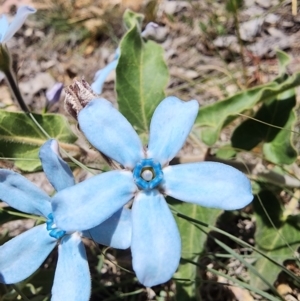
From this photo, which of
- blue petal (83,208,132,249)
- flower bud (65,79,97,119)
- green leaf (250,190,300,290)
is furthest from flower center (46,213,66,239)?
green leaf (250,190,300,290)

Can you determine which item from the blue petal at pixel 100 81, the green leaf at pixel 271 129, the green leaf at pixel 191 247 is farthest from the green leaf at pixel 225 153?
the blue petal at pixel 100 81

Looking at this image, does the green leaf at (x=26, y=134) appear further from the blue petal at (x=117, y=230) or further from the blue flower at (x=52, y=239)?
the blue petal at (x=117, y=230)

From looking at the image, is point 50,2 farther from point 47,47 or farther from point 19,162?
point 19,162

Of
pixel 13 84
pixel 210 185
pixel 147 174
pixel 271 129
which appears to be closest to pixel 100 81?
pixel 13 84

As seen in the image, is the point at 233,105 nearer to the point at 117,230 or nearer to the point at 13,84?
the point at 13,84

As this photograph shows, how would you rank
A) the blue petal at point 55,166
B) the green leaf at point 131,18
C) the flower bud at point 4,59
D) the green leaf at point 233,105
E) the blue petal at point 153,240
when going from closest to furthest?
the blue petal at point 153,240 → the blue petal at point 55,166 → the flower bud at point 4,59 → the green leaf at point 233,105 → the green leaf at point 131,18

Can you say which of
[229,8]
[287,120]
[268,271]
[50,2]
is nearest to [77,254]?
[268,271]

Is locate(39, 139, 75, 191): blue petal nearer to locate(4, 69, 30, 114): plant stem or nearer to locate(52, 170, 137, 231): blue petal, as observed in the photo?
locate(52, 170, 137, 231): blue petal
